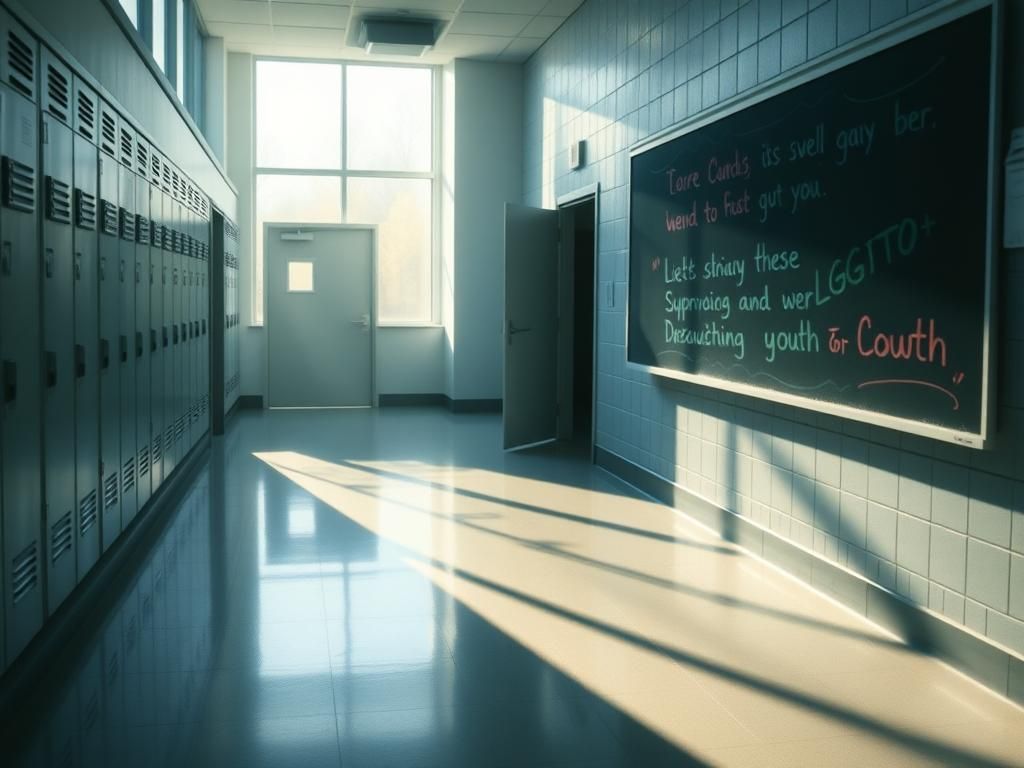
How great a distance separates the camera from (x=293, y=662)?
9.98 ft

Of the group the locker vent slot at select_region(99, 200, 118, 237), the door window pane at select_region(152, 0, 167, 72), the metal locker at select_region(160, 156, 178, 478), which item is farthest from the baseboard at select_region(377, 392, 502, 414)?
the locker vent slot at select_region(99, 200, 118, 237)

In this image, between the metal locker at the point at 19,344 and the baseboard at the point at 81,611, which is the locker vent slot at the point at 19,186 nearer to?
the metal locker at the point at 19,344

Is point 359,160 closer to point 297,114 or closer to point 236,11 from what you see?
point 297,114

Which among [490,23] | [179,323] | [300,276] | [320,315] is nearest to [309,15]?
[490,23]

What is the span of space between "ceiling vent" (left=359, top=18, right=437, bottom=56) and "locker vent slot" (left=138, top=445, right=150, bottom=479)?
15.0 feet

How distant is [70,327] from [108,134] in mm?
937

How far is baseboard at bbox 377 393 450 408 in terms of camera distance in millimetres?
9984

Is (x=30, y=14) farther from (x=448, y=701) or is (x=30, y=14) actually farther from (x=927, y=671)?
(x=927, y=671)

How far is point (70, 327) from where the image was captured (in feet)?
10.5

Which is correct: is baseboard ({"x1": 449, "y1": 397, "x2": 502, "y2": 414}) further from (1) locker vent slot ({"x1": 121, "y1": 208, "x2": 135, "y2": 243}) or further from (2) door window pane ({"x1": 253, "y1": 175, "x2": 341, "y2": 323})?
(1) locker vent slot ({"x1": 121, "y1": 208, "x2": 135, "y2": 243})

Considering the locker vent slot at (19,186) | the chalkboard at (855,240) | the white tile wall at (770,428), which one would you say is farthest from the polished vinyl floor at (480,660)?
the locker vent slot at (19,186)

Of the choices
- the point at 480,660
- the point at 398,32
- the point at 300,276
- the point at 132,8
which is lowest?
the point at 480,660

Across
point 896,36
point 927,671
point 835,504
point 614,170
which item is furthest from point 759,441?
point 614,170

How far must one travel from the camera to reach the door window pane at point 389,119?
31.8 feet
